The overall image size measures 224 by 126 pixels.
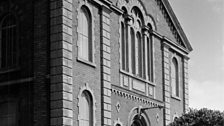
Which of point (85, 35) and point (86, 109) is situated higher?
point (85, 35)

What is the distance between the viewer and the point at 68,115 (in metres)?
24.0

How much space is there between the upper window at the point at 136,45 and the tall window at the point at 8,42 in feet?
21.2

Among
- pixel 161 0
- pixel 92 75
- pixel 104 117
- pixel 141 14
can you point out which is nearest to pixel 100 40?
pixel 92 75

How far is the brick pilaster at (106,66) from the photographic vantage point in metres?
27.2

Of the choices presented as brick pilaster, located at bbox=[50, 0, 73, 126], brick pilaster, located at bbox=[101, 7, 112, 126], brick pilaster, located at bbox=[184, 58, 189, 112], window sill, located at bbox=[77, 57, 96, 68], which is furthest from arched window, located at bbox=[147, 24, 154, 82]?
brick pilaster, located at bbox=[50, 0, 73, 126]

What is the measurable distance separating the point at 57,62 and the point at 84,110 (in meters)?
2.92

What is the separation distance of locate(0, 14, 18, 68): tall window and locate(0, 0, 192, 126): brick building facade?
0.15ft

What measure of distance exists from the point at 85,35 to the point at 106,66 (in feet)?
6.74

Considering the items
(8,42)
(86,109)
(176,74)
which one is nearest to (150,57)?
(176,74)

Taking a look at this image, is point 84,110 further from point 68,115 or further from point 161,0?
point 161,0

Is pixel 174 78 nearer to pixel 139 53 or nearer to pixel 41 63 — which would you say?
pixel 139 53

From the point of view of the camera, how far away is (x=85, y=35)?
26.7m

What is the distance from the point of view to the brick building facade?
2442cm

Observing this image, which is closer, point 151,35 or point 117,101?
point 117,101
